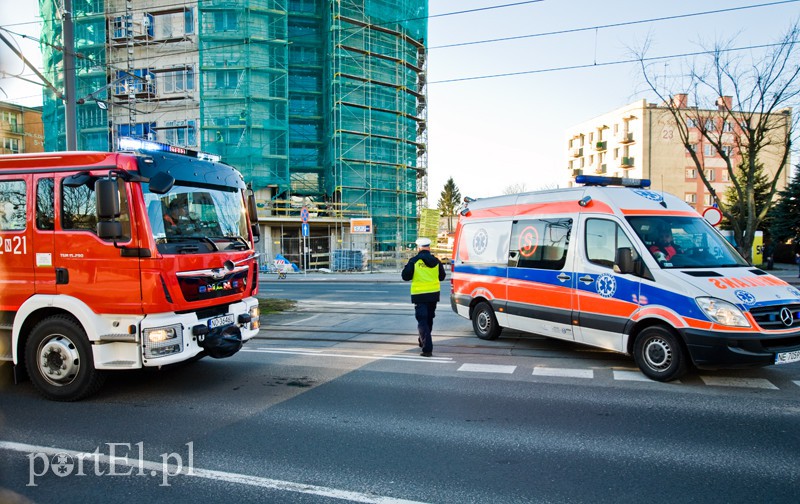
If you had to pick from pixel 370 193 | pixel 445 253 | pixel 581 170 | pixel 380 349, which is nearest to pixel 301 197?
pixel 370 193

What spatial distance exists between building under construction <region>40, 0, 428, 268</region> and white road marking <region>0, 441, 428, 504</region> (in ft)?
89.5

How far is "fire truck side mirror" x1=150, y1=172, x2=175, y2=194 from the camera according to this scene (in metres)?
5.74

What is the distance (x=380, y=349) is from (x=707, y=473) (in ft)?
18.0

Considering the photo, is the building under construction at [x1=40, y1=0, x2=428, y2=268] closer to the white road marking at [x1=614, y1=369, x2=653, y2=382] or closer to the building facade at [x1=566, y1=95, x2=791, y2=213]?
the white road marking at [x1=614, y1=369, x2=653, y2=382]

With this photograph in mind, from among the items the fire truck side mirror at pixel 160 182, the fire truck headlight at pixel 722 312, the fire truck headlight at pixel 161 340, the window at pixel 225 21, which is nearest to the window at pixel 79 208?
the fire truck side mirror at pixel 160 182

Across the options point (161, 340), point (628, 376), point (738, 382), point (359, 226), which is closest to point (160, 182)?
point (161, 340)

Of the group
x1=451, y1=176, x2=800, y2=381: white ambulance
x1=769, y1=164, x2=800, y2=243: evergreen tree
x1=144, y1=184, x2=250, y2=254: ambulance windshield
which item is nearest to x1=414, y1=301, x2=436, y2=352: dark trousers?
x1=451, y1=176, x2=800, y2=381: white ambulance

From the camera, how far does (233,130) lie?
35.1m

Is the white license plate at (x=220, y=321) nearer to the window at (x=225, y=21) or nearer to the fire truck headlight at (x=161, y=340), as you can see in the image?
the fire truck headlight at (x=161, y=340)

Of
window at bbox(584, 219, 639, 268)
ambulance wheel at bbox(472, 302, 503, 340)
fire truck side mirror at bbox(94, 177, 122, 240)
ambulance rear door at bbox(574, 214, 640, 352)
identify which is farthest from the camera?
ambulance wheel at bbox(472, 302, 503, 340)

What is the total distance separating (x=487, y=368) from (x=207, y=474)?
424cm

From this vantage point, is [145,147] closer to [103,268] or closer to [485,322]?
[103,268]

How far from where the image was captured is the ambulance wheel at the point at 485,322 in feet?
30.8

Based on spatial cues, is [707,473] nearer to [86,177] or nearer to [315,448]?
[315,448]
